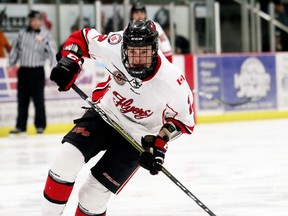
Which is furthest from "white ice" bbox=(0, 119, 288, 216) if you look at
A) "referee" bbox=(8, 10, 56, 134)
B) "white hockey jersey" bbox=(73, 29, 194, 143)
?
"white hockey jersey" bbox=(73, 29, 194, 143)

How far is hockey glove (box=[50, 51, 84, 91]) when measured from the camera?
3.48 metres

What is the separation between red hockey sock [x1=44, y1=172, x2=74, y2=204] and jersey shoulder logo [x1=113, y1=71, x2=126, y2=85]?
47 centimetres

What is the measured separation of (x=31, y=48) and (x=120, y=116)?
5.31 meters

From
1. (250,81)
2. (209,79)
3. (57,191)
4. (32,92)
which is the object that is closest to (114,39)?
(57,191)

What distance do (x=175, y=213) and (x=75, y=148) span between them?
984 mm

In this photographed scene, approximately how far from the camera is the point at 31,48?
877 centimetres

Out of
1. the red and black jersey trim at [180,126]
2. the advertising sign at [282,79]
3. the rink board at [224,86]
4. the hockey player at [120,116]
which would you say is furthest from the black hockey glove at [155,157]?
the advertising sign at [282,79]

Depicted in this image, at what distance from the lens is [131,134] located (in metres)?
3.62

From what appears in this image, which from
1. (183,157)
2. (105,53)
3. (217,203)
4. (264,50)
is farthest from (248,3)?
(105,53)

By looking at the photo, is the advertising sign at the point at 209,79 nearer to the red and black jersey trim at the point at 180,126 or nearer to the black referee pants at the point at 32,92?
the black referee pants at the point at 32,92

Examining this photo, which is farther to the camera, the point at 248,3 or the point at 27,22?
the point at 248,3

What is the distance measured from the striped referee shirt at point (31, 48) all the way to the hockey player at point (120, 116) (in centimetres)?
514

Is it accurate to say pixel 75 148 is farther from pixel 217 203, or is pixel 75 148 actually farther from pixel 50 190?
pixel 217 203

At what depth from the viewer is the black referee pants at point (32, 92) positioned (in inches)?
342
